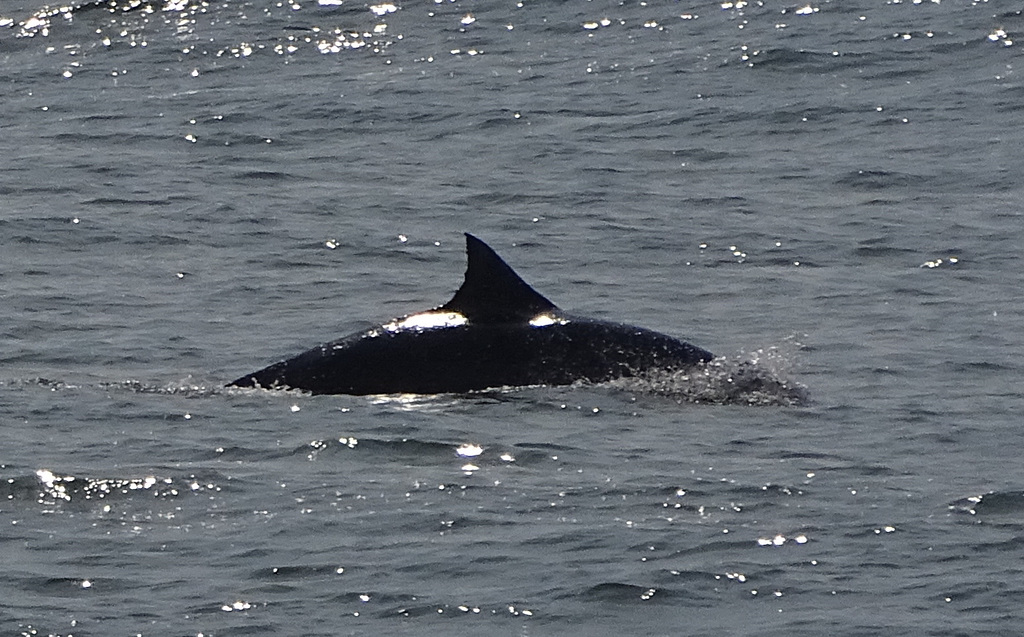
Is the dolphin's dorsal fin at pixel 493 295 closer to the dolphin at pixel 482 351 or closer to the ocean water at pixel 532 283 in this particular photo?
the dolphin at pixel 482 351

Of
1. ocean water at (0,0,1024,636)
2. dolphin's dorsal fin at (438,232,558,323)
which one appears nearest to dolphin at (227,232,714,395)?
dolphin's dorsal fin at (438,232,558,323)

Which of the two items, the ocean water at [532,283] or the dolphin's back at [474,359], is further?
the dolphin's back at [474,359]

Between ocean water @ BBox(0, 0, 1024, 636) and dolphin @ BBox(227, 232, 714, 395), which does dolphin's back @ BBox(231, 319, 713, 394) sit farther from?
ocean water @ BBox(0, 0, 1024, 636)

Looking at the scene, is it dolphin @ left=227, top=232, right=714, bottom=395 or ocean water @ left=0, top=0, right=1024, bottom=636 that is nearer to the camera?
ocean water @ left=0, top=0, right=1024, bottom=636

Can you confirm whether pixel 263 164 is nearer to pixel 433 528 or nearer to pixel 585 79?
pixel 585 79

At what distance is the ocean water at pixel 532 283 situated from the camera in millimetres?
12578

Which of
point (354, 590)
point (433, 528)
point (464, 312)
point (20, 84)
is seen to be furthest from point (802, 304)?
point (20, 84)

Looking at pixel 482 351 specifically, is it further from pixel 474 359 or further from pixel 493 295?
pixel 493 295

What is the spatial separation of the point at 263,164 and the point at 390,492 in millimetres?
13224

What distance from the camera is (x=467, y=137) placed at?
91.6 feet

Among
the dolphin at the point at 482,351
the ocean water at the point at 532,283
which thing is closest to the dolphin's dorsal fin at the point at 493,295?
the dolphin at the point at 482,351

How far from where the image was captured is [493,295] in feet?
57.2

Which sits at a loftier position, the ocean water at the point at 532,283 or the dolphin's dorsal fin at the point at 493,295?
the dolphin's dorsal fin at the point at 493,295

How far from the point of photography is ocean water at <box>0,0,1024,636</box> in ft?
41.3
